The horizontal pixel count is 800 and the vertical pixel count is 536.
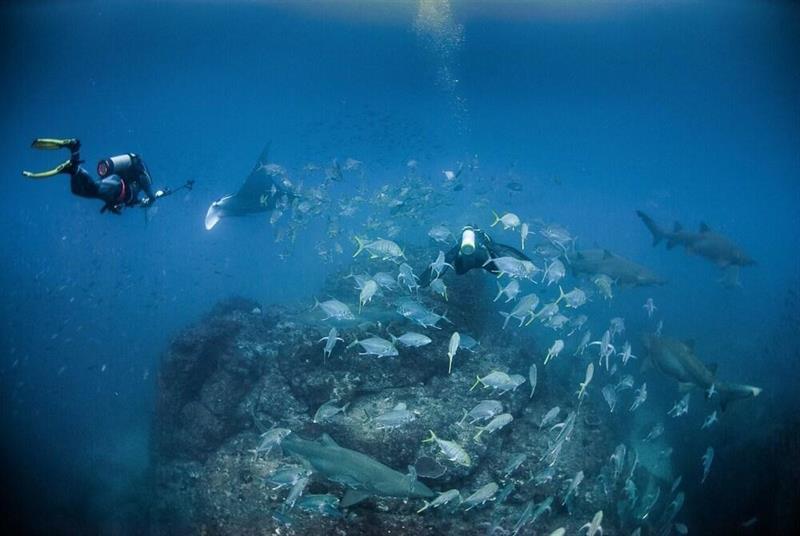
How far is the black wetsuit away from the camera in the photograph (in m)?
5.86

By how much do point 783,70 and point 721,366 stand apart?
76.5 feet

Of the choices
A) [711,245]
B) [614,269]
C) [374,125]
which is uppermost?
[711,245]

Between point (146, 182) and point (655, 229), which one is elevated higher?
point (146, 182)

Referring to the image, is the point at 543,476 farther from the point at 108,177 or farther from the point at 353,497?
the point at 108,177

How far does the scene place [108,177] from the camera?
6254 mm

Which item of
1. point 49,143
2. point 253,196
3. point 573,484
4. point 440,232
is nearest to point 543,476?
point 573,484

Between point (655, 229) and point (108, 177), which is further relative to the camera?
point (655, 229)

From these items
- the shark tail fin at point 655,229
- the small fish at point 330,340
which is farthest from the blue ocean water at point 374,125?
the small fish at point 330,340

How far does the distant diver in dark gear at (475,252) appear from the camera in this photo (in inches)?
211

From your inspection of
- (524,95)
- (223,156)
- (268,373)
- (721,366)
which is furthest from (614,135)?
(223,156)

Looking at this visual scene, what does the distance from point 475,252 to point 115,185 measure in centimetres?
556

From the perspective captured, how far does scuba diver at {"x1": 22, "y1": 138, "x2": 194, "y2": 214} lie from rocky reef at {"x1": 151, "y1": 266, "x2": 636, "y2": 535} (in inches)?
157

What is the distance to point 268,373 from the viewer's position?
8727mm

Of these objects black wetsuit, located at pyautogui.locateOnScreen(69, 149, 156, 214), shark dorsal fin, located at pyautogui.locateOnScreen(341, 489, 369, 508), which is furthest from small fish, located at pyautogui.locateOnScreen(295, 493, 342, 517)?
black wetsuit, located at pyautogui.locateOnScreen(69, 149, 156, 214)
